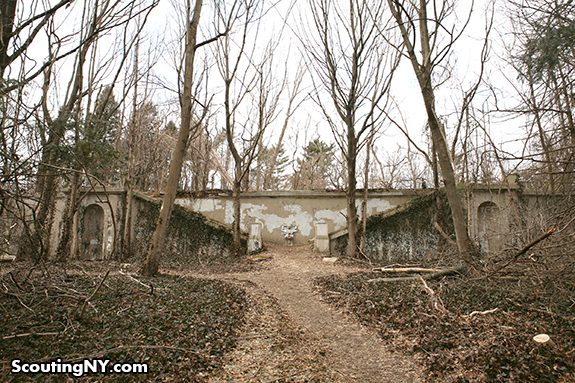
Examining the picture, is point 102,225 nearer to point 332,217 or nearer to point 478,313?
point 332,217

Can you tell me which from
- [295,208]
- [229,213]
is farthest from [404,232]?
[229,213]

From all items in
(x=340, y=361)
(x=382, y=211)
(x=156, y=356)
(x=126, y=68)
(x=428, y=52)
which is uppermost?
(x=126, y=68)

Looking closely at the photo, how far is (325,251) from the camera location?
12.3 m

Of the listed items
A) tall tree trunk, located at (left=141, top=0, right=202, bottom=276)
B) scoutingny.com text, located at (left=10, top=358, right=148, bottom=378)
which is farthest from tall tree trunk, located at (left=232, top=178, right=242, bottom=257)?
scoutingny.com text, located at (left=10, top=358, right=148, bottom=378)

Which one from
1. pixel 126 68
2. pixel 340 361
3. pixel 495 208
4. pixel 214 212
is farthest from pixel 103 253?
pixel 495 208

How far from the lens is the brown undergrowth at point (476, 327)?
3.25 m

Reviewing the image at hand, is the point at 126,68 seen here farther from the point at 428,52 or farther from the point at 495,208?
the point at 495,208

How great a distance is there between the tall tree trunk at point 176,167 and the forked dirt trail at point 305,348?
2.08 metres

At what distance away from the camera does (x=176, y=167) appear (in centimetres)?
744

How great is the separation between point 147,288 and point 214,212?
357 inches

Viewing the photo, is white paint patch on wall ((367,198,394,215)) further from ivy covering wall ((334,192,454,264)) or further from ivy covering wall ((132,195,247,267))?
ivy covering wall ((132,195,247,267))

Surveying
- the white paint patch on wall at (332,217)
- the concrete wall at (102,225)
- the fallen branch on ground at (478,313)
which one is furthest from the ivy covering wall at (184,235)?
the fallen branch on ground at (478,313)

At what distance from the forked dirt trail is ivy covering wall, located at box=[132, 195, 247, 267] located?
622 cm

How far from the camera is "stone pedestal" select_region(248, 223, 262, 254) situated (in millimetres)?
12688
